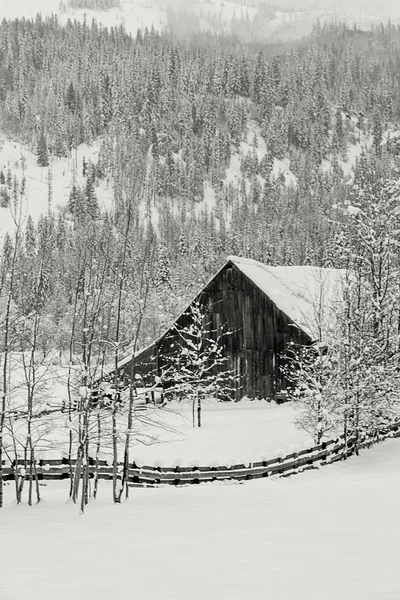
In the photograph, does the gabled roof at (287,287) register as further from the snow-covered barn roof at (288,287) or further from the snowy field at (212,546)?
the snowy field at (212,546)

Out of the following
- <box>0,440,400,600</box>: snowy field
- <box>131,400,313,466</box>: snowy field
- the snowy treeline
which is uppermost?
the snowy treeline

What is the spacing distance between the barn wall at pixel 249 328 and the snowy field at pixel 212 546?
1761 cm

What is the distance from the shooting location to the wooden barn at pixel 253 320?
114 feet

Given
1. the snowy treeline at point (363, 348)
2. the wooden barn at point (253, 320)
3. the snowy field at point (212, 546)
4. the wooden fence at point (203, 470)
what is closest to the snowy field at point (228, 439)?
the wooden fence at point (203, 470)

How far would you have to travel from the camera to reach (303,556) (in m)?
9.51

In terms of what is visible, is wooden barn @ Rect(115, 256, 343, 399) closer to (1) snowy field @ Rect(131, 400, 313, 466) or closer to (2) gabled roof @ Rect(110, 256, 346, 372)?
(2) gabled roof @ Rect(110, 256, 346, 372)

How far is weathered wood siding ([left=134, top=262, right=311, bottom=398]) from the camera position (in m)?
34.8

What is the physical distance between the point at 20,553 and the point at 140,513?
421 centimetres

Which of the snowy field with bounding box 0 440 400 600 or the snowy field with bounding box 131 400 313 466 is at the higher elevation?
the snowy field with bounding box 131 400 313 466

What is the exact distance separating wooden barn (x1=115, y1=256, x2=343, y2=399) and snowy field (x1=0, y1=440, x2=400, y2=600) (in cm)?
1750

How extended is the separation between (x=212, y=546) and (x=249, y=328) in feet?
83.8

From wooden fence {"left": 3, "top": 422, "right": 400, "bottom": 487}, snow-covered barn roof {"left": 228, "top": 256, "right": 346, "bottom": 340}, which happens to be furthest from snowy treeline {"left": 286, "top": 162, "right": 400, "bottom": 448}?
snow-covered barn roof {"left": 228, "top": 256, "right": 346, "bottom": 340}

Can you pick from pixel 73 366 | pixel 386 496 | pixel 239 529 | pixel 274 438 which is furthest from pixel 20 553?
pixel 274 438

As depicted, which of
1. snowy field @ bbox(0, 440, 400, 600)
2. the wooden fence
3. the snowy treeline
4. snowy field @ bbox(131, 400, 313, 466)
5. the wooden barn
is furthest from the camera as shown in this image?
the wooden barn
